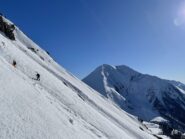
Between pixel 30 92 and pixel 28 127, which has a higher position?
pixel 30 92

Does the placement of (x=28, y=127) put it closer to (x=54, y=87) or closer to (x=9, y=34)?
(x=54, y=87)

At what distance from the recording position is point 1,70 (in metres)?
21.0

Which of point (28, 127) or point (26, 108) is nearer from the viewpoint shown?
point (28, 127)

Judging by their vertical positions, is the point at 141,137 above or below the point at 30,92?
above

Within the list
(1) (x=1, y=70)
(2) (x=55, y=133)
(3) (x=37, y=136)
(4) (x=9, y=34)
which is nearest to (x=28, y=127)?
(3) (x=37, y=136)

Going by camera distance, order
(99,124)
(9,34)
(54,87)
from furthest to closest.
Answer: (9,34) < (54,87) < (99,124)

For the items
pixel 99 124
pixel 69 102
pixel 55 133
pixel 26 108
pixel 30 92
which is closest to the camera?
pixel 55 133

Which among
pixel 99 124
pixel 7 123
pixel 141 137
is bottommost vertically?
pixel 7 123

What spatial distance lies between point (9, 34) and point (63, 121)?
1755 inches

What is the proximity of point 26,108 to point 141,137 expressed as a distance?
28513mm

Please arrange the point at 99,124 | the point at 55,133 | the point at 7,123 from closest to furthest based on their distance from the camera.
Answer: the point at 7,123 → the point at 55,133 → the point at 99,124

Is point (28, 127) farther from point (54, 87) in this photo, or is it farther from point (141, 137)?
point (141, 137)

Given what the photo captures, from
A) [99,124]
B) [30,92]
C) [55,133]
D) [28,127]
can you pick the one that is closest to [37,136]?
[28,127]

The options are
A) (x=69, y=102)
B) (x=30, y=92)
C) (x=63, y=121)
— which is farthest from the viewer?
(x=69, y=102)
